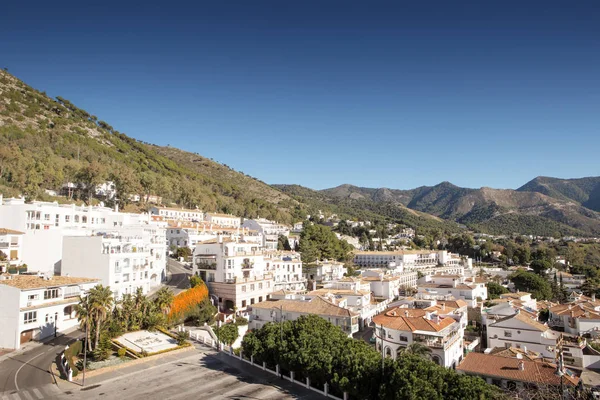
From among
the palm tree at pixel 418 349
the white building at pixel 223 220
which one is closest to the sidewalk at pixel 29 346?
the palm tree at pixel 418 349

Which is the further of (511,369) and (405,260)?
(405,260)

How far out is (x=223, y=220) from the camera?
337 feet

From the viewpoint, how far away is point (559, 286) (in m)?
93.0

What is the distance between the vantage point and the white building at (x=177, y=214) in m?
88.9

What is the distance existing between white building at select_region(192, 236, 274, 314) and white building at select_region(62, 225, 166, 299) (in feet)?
24.5

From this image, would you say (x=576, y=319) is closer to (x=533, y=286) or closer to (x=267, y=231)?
(x=533, y=286)

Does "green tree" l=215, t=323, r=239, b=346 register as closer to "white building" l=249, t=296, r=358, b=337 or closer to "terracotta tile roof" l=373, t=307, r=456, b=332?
"white building" l=249, t=296, r=358, b=337

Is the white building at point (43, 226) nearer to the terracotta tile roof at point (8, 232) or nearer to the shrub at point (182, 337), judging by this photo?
the terracotta tile roof at point (8, 232)

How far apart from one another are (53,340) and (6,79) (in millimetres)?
125320

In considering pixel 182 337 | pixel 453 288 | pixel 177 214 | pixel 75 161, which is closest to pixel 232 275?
pixel 182 337

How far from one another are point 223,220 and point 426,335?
7309 cm

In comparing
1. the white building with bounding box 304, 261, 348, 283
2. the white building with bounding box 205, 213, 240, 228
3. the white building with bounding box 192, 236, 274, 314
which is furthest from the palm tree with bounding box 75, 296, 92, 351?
the white building with bounding box 205, 213, 240, 228

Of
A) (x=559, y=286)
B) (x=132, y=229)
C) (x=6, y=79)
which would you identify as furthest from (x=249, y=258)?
(x=6, y=79)

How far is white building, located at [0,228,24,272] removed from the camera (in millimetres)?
45656
